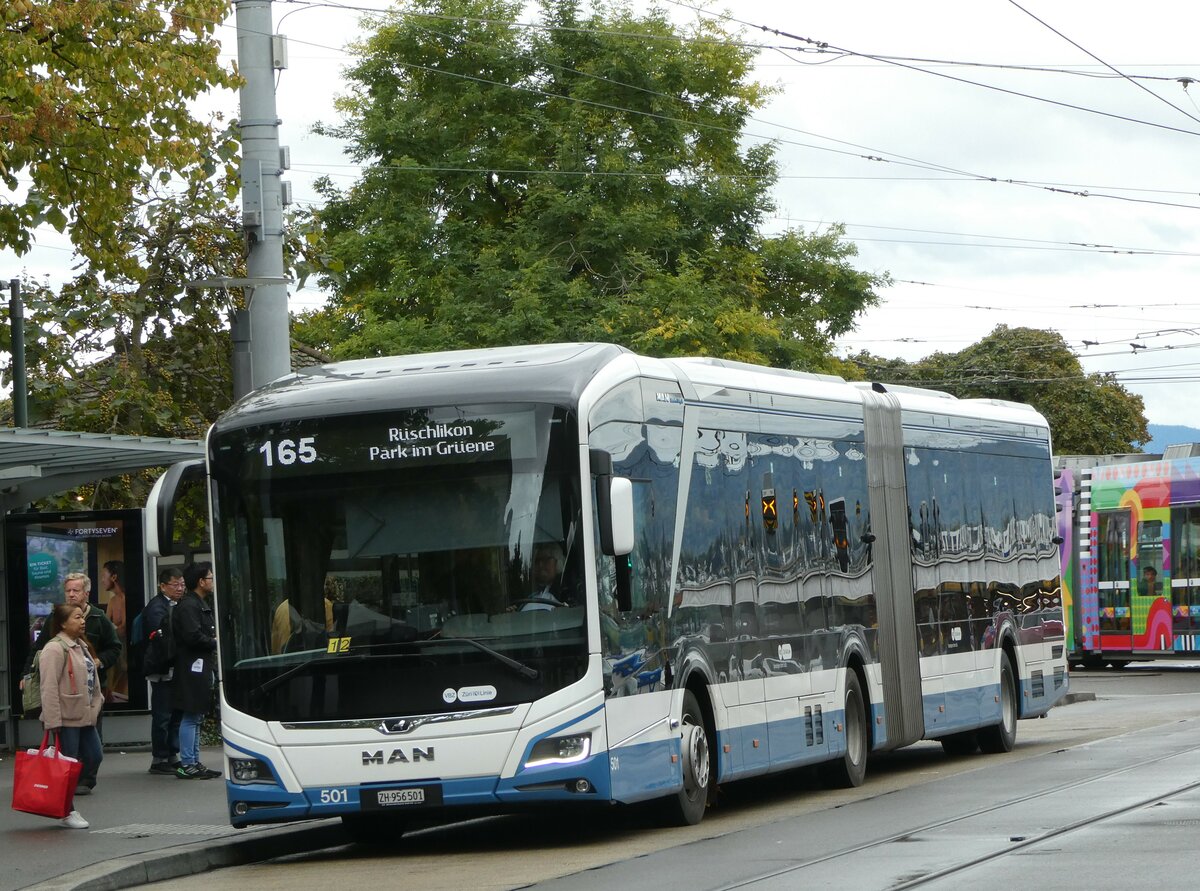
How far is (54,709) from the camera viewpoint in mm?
14141

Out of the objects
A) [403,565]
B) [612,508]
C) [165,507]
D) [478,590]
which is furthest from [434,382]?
[165,507]

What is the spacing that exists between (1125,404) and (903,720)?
193ft

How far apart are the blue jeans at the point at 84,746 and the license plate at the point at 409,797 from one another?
3417 millimetres

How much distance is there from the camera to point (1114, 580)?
1341 inches

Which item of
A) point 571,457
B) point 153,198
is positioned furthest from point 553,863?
point 153,198

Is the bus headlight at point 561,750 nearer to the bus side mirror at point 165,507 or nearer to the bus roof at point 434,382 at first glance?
the bus roof at point 434,382

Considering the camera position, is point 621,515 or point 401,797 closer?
point 621,515

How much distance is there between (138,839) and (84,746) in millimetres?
2311

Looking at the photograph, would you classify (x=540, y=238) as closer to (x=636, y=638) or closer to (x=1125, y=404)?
(x=636, y=638)

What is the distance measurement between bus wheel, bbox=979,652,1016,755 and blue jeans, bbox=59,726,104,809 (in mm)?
8531

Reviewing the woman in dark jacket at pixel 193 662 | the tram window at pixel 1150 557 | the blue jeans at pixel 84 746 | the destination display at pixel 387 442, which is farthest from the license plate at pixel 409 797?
the tram window at pixel 1150 557

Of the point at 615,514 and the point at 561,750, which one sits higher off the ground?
the point at 615,514

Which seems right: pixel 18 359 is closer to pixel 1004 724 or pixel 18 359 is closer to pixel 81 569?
pixel 81 569

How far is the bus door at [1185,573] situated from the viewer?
1287 inches
